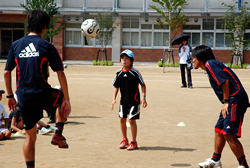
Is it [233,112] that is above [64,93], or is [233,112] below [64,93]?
below

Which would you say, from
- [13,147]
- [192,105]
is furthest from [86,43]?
[13,147]

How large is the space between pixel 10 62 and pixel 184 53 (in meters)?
12.1

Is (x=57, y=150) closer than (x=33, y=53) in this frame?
No

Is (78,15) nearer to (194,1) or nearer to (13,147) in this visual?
(194,1)

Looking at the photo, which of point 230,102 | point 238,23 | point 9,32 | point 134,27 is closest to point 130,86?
point 230,102

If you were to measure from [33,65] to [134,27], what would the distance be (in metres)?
30.7

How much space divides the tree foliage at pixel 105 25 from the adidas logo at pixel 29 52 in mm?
26256

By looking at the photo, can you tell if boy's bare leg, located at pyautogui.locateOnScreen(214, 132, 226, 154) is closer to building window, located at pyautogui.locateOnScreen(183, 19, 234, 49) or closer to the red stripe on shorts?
the red stripe on shorts

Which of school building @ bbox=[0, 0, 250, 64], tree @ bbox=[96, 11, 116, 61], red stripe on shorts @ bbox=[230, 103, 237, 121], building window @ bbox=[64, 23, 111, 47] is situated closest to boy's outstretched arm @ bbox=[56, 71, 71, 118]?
red stripe on shorts @ bbox=[230, 103, 237, 121]

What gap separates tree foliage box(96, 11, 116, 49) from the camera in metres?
30.4

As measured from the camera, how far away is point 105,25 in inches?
1200

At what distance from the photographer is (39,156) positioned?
5.59 metres

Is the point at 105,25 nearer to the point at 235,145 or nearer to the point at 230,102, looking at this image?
the point at 230,102

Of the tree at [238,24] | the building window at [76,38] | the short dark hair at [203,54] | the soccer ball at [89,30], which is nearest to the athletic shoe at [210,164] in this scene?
the short dark hair at [203,54]
